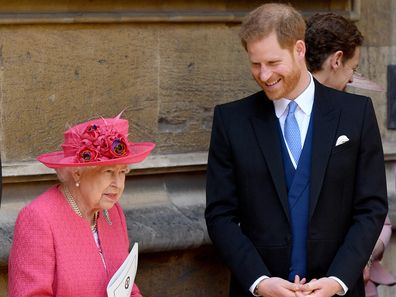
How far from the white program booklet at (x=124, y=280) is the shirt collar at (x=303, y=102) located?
0.82 m

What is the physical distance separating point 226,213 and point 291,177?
29cm

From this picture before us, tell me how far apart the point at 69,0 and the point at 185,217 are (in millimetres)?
1111

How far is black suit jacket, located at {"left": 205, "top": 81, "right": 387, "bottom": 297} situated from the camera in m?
4.61

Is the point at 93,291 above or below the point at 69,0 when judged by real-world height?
below

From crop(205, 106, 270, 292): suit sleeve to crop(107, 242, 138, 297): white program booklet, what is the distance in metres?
0.48

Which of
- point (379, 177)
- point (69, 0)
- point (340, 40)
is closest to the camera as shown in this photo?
point (379, 177)

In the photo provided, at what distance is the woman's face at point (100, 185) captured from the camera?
4.25 metres

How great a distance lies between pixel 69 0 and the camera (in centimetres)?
543

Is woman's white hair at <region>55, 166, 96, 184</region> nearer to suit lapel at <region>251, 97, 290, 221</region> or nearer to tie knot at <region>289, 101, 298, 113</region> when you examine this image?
suit lapel at <region>251, 97, 290, 221</region>

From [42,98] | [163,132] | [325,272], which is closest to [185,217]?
[163,132]

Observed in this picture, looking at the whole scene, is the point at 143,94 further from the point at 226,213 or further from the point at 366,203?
the point at 366,203

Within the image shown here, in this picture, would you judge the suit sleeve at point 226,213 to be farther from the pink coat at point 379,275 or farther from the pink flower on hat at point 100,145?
the pink coat at point 379,275

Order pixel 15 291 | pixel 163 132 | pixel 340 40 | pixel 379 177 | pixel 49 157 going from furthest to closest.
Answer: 1. pixel 163 132
2. pixel 340 40
3. pixel 379 177
4. pixel 49 157
5. pixel 15 291

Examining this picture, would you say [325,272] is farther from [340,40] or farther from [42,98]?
[42,98]
